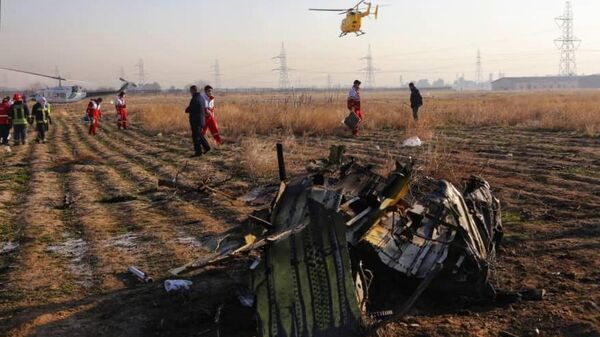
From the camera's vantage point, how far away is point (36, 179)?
11844mm

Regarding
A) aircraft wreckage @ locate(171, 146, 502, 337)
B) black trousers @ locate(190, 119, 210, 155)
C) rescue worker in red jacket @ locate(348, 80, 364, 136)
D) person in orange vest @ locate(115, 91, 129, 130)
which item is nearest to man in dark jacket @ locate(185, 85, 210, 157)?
black trousers @ locate(190, 119, 210, 155)

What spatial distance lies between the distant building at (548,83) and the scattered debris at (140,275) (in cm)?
19100

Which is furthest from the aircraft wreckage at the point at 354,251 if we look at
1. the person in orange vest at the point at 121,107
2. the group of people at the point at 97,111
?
the person in orange vest at the point at 121,107

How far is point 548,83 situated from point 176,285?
20142 centimetres

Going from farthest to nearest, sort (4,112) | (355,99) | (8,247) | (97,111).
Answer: (97,111) < (4,112) < (355,99) < (8,247)

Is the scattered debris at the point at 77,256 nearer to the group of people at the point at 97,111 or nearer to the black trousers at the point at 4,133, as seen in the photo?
the black trousers at the point at 4,133

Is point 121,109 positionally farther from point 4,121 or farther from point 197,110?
point 197,110

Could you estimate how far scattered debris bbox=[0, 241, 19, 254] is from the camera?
266 inches

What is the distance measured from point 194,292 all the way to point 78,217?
12.8 feet

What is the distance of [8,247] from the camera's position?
22.7ft

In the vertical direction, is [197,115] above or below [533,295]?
above

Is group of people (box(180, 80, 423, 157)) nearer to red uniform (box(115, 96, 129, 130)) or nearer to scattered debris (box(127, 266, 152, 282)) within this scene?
red uniform (box(115, 96, 129, 130))

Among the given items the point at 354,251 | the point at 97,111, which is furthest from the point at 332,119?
the point at 354,251

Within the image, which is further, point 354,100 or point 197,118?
point 354,100
